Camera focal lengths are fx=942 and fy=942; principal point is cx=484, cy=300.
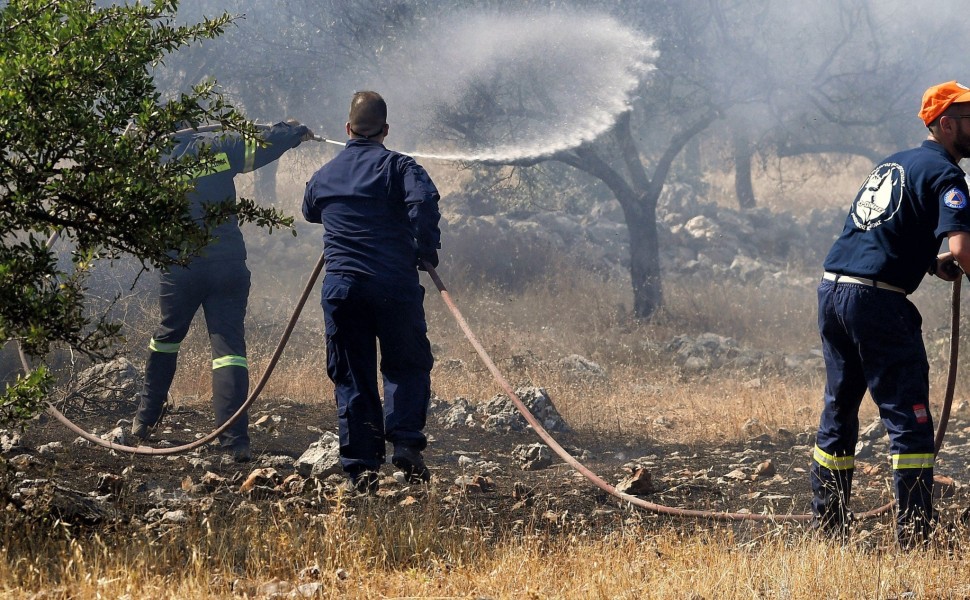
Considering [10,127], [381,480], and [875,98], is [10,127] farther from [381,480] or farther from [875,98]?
[875,98]

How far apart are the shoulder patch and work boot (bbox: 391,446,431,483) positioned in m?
2.48

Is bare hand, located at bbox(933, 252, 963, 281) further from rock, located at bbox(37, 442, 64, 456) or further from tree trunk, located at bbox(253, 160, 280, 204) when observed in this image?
tree trunk, located at bbox(253, 160, 280, 204)

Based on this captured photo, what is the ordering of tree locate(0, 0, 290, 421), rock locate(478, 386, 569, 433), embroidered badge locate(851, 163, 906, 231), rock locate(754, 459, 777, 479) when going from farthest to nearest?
rock locate(478, 386, 569, 433)
rock locate(754, 459, 777, 479)
embroidered badge locate(851, 163, 906, 231)
tree locate(0, 0, 290, 421)

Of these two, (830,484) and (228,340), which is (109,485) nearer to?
(228,340)

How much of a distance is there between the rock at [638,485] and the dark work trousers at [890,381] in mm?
1046

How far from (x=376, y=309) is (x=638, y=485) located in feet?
4.96

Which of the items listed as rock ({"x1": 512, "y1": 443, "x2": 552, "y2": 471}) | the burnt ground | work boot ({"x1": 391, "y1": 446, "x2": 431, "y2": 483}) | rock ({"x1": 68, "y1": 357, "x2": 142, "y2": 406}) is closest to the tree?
the burnt ground

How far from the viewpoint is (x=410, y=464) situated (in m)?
4.42

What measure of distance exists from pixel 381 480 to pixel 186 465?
1.41 m

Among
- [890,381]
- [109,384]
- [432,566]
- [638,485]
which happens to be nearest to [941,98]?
[890,381]

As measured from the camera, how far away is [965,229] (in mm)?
3213

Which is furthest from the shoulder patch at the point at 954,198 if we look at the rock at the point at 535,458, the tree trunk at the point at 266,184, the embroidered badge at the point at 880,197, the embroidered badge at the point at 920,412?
the tree trunk at the point at 266,184

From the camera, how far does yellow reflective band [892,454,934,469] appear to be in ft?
11.1

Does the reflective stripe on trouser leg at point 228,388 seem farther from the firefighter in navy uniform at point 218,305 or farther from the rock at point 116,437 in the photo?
the rock at point 116,437
